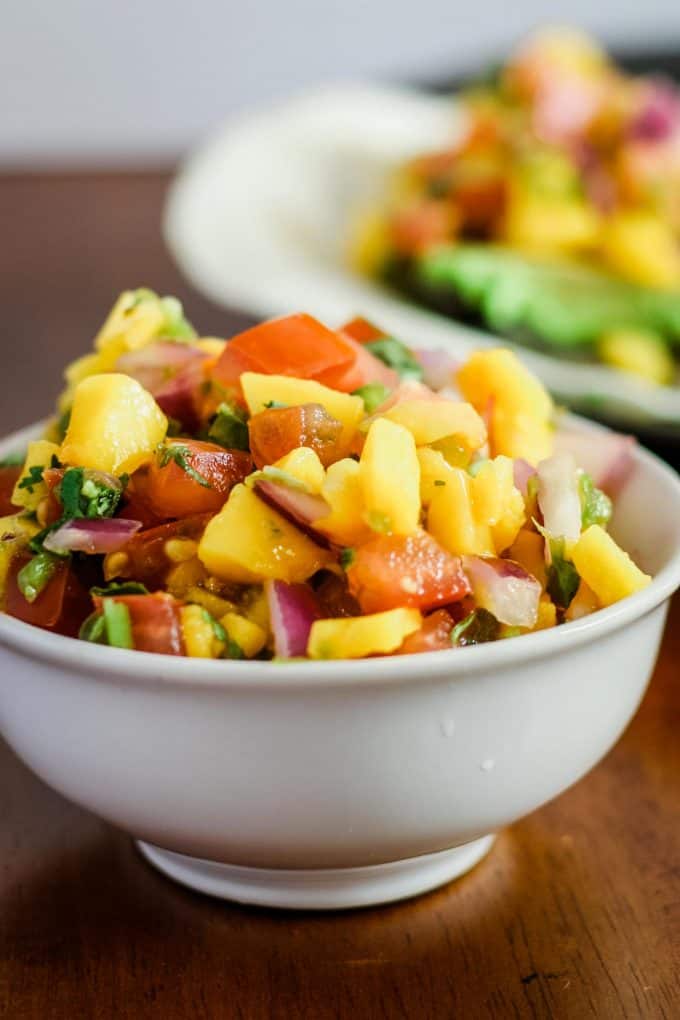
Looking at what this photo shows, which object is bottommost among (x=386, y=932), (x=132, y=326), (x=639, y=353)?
(x=639, y=353)

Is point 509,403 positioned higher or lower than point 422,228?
higher

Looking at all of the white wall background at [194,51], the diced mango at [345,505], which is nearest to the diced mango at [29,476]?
the diced mango at [345,505]

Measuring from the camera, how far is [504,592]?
823mm

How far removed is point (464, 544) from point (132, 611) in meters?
0.21

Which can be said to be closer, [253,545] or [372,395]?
[253,545]

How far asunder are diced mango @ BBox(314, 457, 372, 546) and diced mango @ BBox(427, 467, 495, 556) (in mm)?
51

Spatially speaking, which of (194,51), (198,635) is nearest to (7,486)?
(198,635)

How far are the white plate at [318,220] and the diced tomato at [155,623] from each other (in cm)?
91

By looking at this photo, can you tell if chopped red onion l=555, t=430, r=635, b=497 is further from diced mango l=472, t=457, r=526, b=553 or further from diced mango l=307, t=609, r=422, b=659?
diced mango l=307, t=609, r=422, b=659

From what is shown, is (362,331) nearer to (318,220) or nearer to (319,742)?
(319,742)

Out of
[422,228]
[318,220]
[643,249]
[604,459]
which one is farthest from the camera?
[318,220]

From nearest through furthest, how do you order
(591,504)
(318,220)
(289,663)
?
(289,663), (591,504), (318,220)

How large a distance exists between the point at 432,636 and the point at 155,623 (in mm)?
165

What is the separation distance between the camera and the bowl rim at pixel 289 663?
2.43 feet
